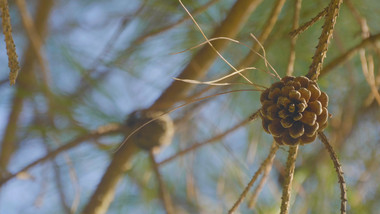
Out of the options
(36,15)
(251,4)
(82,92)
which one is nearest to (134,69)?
(82,92)

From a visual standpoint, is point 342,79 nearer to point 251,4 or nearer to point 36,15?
point 251,4

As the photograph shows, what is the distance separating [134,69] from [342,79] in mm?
482

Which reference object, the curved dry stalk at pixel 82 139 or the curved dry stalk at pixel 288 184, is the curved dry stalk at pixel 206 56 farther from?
the curved dry stalk at pixel 288 184

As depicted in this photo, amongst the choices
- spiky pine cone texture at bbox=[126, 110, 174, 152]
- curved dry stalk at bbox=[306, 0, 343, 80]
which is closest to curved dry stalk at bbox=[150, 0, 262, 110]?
spiky pine cone texture at bbox=[126, 110, 174, 152]

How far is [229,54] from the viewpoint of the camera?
98cm

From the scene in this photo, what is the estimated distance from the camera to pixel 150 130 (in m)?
0.69

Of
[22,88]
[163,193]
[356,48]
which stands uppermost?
[22,88]

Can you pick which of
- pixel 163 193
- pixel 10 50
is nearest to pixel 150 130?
pixel 163 193

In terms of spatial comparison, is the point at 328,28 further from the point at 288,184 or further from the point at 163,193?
the point at 163,193

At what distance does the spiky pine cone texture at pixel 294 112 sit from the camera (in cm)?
31

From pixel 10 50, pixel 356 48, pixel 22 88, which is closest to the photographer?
pixel 10 50

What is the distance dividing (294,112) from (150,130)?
15.6 inches

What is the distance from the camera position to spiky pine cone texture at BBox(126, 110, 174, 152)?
69cm

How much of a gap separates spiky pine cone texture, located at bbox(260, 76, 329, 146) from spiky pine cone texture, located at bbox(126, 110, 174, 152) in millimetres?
375
